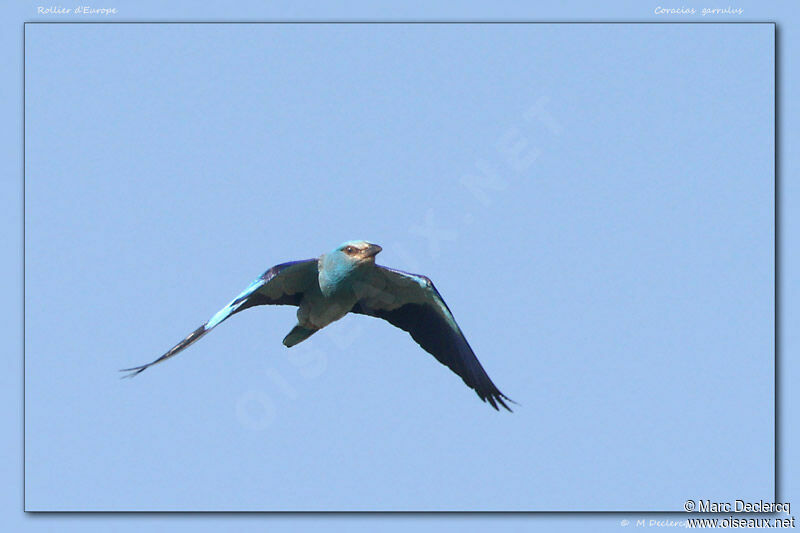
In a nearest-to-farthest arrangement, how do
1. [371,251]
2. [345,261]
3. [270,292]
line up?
[371,251] → [345,261] → [270,292]

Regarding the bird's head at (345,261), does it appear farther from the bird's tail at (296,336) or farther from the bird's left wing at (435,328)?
the bird's left wing at (435,328)

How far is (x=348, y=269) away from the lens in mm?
14109

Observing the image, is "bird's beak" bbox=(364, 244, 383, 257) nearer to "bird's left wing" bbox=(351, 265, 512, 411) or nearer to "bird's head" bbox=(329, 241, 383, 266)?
"bird's head" bbox=(329, 241, 383, 266)

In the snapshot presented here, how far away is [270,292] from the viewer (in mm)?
14695

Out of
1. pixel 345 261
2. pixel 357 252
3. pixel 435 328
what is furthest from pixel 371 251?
pixel 435 328

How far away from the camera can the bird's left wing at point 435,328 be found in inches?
597

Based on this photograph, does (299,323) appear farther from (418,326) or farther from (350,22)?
(350,22)

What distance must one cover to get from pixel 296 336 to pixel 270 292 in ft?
2.00

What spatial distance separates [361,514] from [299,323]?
109 inches

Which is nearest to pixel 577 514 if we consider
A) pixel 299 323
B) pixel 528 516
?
pixel 528 516

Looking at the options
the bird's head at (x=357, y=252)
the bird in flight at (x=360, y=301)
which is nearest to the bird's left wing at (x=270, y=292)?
the bird in flight at (x=360, y=301)

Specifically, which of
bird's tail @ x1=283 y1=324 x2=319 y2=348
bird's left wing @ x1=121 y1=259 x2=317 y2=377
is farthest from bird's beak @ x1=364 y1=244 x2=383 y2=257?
bird's tail @ x1=283 y1=324 x2=319 y2=348

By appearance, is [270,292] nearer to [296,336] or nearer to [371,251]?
[296,336]

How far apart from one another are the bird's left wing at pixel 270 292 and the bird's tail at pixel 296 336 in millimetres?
339
